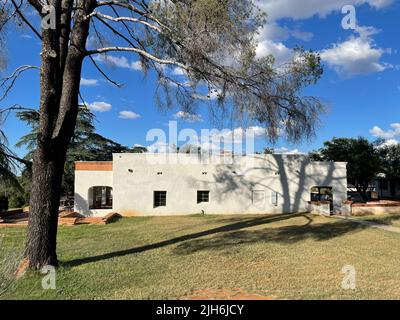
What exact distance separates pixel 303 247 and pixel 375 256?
1.87 meters

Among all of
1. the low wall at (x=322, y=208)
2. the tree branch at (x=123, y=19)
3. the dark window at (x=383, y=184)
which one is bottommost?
the low wall at (x=322, y=208)

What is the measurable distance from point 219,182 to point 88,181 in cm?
813

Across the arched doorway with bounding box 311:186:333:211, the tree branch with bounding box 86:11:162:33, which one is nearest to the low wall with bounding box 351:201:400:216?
the arched doorway with bounding box 311:186:333:211

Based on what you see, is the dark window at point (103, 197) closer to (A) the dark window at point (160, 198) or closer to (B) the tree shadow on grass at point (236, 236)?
(A) the dark window at point (160, 198)

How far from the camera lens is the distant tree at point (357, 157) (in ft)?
112

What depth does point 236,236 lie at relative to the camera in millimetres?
12273

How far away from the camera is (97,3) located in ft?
30.0

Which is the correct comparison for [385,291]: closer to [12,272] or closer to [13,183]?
[12,272]

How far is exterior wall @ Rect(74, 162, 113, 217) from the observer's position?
71.4 ft

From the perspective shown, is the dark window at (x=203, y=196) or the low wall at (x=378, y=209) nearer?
the low wall at (x=378, y=209)

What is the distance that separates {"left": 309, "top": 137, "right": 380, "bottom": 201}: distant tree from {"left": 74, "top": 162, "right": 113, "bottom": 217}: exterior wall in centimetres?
2348

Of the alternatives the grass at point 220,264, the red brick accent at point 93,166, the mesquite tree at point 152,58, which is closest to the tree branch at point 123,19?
the mesquite tree at point 152,58
